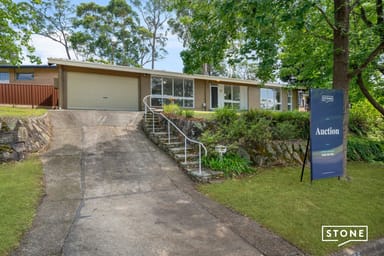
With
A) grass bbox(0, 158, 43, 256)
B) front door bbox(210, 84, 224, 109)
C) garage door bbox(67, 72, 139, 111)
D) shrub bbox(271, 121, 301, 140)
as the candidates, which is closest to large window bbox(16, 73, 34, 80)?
garage door bbox(67, 72, 139, 111)

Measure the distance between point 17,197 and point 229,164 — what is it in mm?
4594

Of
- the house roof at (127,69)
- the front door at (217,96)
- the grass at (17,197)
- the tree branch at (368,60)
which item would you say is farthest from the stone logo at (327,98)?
the front door at (217,96)

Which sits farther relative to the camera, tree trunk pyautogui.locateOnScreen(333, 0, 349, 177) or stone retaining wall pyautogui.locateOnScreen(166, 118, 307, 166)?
stone retaining wall pyautogui.locateOnScreen(166, 118, 307, 166)

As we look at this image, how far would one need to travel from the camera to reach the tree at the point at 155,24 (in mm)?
27359

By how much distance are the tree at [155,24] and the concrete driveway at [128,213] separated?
78.2 feet

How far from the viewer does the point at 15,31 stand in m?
8.66

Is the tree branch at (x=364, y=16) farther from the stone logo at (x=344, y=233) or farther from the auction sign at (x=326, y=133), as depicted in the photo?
the stone logo at (x=344, y=233)

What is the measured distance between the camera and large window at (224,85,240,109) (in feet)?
60.3

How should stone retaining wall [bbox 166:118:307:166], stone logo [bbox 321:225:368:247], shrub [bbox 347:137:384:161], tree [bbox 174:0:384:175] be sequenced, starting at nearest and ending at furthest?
stone logo [bbox 321:225:368:247] < tree [bbox 174:0:384:175] < stone retaining wall [bbox 166:118:307:166] < shrub [bbox 347:137:384:161]

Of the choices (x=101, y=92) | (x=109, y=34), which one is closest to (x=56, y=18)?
(x=109, y=34)

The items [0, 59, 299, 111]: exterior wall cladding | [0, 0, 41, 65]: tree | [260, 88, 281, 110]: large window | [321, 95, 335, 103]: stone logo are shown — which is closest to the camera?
[321, 95, 335, 103]: stone logo

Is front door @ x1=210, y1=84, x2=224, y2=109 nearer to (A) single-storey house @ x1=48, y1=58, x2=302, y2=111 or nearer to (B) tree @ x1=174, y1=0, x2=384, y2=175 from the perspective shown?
(A) single-storey house @ x1=48, y1=58, x2=302, y2=111

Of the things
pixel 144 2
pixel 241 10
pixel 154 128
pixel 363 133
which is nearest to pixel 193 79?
pixel 154 128

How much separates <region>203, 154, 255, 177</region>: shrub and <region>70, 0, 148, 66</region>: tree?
23952 millimetres
